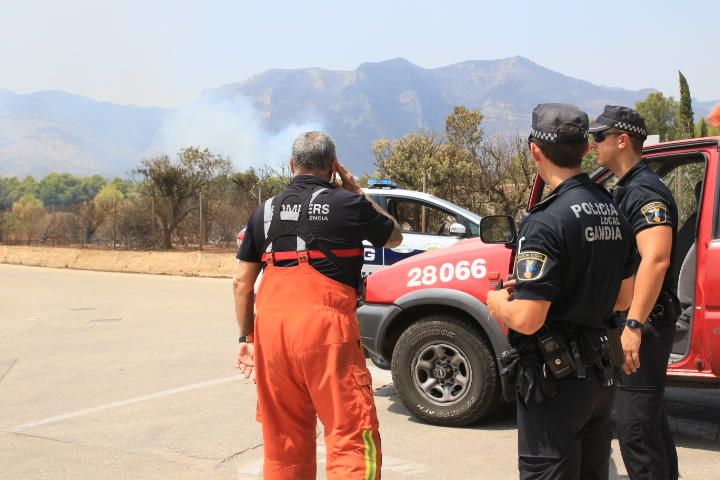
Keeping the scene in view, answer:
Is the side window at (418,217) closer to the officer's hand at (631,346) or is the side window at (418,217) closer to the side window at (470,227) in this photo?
the side window at (470,227)

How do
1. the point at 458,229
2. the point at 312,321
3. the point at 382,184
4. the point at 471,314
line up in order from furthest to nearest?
the point at 382,184 < the point at 458,229 < the point at 471,314 < the point at 312,321

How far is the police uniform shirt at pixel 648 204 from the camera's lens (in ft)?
11.8

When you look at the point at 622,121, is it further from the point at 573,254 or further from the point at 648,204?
the point at 573,254

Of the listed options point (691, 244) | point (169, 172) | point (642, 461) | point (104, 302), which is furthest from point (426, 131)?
point (642, 461)

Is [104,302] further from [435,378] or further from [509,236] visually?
[509,236]

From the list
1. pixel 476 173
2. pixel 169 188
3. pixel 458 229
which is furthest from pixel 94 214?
pixel 458 229

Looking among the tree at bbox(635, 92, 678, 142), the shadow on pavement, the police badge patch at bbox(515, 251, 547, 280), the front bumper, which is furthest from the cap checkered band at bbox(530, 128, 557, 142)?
the tree at bbox(635, 92, 678, 142)

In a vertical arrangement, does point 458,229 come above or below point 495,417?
above

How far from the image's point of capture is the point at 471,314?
18.4 feet

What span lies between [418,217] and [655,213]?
1007 cm

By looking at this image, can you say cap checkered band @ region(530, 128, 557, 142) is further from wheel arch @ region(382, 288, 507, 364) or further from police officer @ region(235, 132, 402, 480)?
wheel arch @ region(382, 288, 507, 364)

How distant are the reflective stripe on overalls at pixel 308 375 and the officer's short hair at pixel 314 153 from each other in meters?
0.20

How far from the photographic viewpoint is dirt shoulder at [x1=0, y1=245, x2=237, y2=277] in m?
21.6

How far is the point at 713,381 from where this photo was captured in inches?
199
